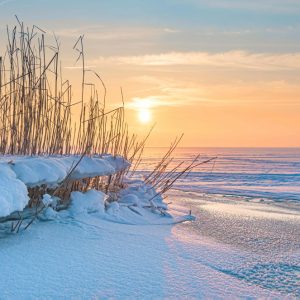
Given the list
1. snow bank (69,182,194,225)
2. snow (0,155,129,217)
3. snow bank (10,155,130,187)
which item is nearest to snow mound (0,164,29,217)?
snow (0,155,129,217)

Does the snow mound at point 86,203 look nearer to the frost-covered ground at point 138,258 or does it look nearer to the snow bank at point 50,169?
the frost-covered ground at point 138,258

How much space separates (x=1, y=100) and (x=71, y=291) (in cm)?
162

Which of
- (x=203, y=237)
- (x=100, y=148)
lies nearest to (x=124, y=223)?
(x=203, y=237)

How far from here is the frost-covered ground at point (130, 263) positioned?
1366 mm

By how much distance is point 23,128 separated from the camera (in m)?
2.59

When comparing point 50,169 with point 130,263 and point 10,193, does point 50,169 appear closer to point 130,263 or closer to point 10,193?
point 10,193

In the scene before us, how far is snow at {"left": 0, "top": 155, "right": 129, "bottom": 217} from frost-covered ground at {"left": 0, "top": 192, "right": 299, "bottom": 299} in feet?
0.69

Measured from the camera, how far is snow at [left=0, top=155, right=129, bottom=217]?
1.50 meters

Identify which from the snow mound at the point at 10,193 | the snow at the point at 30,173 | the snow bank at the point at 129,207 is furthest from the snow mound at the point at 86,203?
the snow mound at the point at 10,193

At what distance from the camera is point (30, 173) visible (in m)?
1.78

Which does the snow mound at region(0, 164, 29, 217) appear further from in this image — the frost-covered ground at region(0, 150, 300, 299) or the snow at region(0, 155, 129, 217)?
the frost-covered ground at region(0, 150, 300, 299)

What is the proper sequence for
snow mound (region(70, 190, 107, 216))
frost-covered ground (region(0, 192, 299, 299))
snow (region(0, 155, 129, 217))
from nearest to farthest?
frost-covered ground (region(0, 192, 299, 299)) < snow (region(0, 155, 129, 217)) < snow mound (region(70, 190, 107, 216))

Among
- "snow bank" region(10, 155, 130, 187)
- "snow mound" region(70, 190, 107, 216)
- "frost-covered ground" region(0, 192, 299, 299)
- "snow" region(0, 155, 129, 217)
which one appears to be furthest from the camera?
"snow mound" region(70, 190, 107, 216)

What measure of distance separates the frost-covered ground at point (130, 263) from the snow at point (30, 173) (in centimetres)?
21
